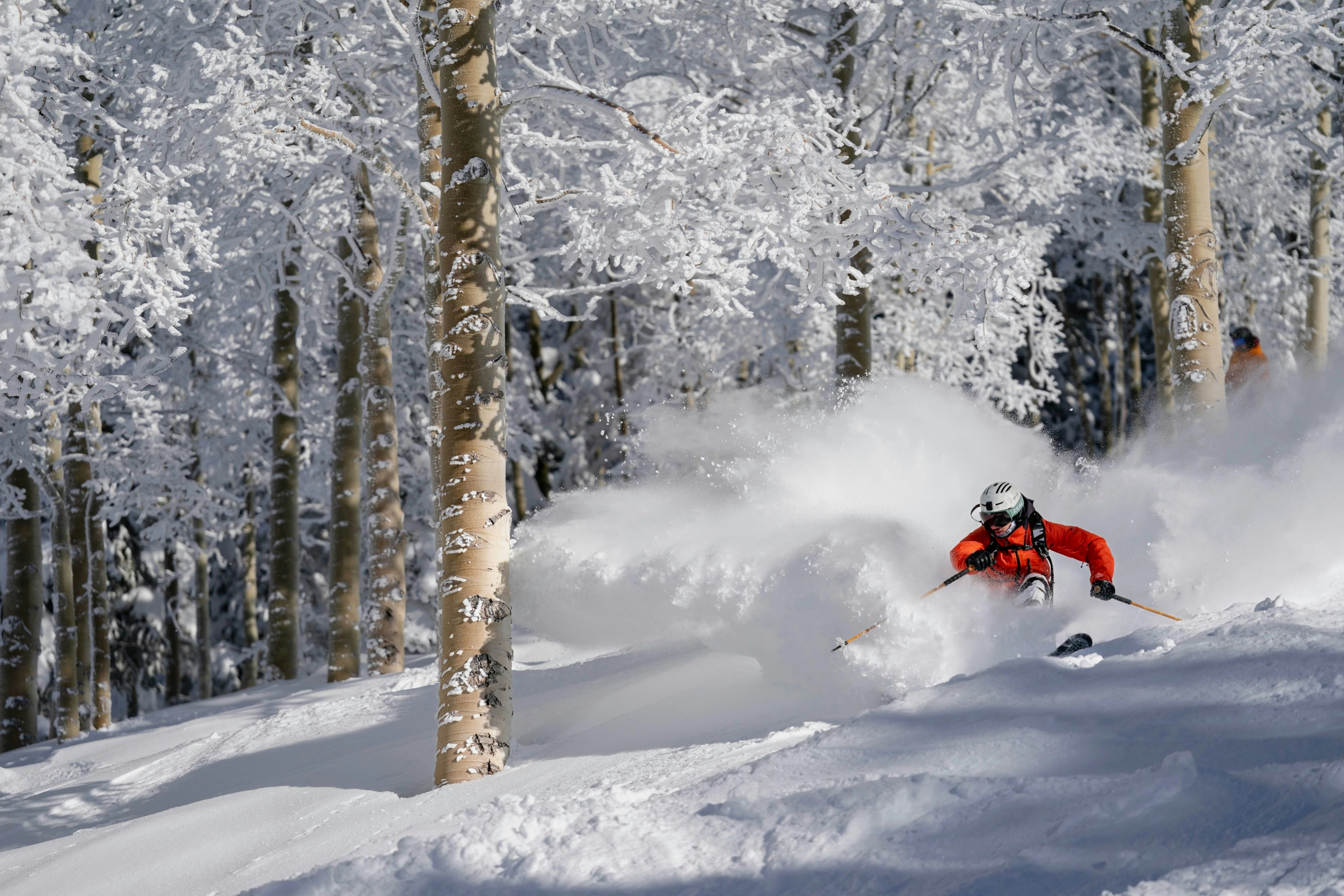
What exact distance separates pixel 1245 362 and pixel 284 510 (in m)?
9.69

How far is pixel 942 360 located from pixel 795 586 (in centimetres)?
1129

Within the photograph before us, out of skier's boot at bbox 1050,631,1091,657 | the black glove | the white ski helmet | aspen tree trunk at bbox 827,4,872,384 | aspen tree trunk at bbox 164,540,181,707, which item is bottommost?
aspen tree trunk at bbox 164,540,181,707

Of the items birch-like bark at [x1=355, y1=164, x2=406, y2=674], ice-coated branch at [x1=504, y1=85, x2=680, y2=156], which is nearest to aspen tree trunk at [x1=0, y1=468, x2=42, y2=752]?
birch-like bark at [x1=355, y1=164, x2=406, y2=674]

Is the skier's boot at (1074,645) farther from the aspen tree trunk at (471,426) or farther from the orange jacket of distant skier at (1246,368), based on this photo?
the orange jacket of distant skier at (1246,368)

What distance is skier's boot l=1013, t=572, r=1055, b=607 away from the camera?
569cm

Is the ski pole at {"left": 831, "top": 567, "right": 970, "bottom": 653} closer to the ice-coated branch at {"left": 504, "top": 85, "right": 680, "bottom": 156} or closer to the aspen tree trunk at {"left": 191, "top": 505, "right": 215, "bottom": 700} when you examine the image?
the ice-coated branch at {"left": 504, "top": 85, "right": 680, "bottom": 156}

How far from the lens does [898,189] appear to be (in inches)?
400

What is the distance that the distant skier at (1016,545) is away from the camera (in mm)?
5836

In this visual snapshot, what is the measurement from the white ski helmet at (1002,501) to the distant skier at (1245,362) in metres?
4.30

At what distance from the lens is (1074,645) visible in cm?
476

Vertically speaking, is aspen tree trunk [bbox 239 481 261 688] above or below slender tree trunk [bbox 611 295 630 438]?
below

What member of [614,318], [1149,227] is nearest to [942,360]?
[1149,227]

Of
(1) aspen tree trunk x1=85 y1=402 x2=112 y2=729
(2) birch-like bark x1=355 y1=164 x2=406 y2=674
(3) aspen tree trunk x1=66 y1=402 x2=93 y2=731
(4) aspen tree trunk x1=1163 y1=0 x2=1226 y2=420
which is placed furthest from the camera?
(1) aspen tree trunk x1=85 y1=402 x2=112 y2=729

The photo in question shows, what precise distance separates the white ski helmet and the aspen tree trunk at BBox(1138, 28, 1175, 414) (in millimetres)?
6591
